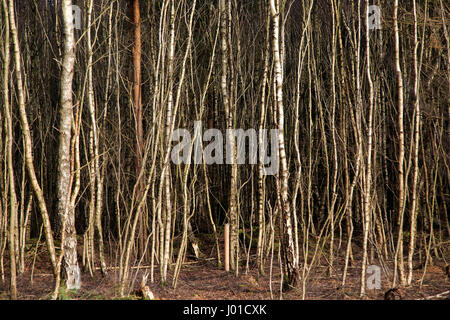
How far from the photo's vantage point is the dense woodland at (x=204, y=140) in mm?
4703

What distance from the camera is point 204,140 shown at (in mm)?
8312

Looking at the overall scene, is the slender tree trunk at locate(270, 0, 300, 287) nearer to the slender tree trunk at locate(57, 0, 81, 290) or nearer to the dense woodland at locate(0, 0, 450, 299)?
the dense woodland at locate(0, 0, 450, 299)

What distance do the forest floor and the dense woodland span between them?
0.10m

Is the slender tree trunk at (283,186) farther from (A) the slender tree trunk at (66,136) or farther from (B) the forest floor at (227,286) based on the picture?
(A) the slender tree trunk at (66,136)

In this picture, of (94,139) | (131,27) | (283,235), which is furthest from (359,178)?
(131,27)

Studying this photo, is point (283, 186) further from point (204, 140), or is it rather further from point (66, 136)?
point (204, 140)

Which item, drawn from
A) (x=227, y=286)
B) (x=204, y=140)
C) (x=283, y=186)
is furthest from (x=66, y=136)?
(x=204, y=140)

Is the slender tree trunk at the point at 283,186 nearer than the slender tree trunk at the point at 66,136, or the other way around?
the slender tree trunk at the point at 66,136

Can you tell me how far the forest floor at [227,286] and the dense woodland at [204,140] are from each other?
10 centimetres

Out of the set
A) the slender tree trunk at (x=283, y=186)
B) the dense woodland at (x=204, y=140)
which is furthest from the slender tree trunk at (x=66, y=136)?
the slender tree trunk at (x=283, y=186)

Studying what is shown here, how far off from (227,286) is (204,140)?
3.37 meters

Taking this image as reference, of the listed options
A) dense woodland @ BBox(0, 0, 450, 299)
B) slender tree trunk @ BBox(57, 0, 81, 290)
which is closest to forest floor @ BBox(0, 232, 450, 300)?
dense woodland @ BBox(0, 0, 450, 299)

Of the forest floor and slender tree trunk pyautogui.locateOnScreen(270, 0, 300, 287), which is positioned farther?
slender tree trunk pyautogui.locateOnScreen(270, 0, 300, 287)

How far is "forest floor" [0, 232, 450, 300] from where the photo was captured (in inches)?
184
